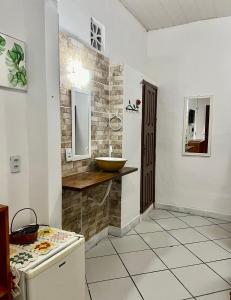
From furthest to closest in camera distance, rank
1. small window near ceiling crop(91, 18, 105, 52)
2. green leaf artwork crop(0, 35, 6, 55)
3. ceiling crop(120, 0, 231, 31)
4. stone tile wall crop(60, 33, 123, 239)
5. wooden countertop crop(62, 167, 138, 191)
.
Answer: ceiling crop(120, 0, 231, 31) → small window near ceiling crop(91, 18, 105, 52) → stone tile wall crop(60, 33, 123, 239) → wooden countertop crop(62, 167, 138, 191) → green leaf artwork crop(0, 35, 6, 55)

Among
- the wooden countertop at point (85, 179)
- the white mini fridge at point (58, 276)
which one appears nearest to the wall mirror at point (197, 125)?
the wooden countertop at point (85, 179)

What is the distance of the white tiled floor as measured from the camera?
200cm

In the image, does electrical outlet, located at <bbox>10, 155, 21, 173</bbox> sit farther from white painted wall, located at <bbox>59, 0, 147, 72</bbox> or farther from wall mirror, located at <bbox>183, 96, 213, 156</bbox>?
wall mirror, located at <bbox>183, 96, 213, 156</bbox>

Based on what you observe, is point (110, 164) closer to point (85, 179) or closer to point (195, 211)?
point (85, 179)

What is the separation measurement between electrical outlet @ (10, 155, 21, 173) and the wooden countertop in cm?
38

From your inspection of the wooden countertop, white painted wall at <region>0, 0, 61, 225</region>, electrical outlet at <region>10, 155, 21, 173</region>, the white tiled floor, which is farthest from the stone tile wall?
electrical outlet at <region>10, 155, 21, 173</region>

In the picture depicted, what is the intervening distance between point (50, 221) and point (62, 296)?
1.64ft

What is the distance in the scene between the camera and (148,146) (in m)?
3.70

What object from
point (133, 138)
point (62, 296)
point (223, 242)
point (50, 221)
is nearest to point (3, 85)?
point (50, 221)

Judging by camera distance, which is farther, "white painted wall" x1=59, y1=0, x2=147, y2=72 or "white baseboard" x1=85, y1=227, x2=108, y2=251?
"white baseboard" x1=85, y1=227, x2=108, y2=251

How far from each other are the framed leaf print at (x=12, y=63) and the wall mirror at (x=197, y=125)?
9.00ft

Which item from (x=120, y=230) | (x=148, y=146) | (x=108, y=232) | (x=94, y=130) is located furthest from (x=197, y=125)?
(x=108, y=232)

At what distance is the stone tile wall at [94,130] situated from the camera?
222 cm

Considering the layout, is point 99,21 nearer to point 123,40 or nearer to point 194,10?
point 123,40
